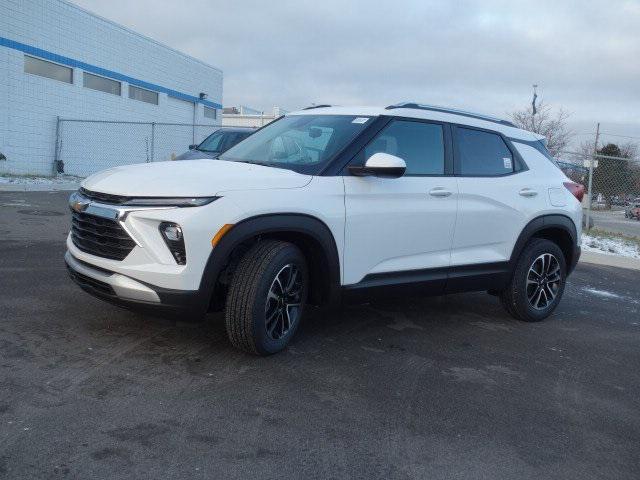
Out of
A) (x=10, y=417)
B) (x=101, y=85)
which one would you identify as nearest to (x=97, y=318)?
(x=10, y=417)

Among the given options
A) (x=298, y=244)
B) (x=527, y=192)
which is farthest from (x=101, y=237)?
(x=527, y=192)

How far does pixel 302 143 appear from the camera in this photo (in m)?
4.84

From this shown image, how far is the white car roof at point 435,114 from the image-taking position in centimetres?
496

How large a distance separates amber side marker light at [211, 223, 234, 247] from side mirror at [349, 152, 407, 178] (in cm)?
107

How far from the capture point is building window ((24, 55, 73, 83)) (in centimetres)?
1834

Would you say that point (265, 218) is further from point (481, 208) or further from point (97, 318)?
point (481, 208)

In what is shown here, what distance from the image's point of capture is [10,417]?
10.0 ft

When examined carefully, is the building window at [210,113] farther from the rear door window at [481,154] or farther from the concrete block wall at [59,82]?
the rear door window at [481,154]

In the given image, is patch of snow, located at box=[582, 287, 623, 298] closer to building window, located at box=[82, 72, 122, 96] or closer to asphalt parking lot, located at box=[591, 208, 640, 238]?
asphalt parking lot, located at box=[591, 208, 640, 238]

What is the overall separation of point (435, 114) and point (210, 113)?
83.4 feet

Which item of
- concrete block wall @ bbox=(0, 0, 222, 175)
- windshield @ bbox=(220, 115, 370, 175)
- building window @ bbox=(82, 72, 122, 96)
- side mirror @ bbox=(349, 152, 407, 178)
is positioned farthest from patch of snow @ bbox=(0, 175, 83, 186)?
side mirror @ bbox=(349, 152, 407, 178)

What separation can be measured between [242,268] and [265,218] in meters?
0.35

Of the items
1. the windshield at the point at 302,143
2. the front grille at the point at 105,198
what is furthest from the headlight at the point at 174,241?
the windshield at the point at 302,143

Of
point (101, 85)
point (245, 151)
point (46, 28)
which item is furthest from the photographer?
point (101, 85)
